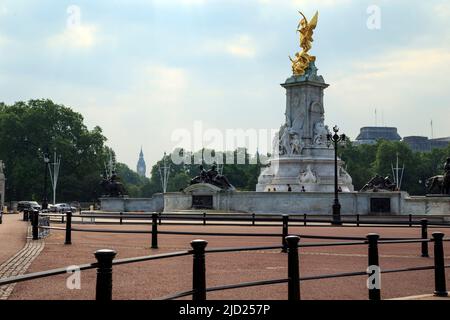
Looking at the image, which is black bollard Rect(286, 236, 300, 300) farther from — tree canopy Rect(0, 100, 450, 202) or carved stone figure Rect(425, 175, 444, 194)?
tree canopy Rect(0, 100, 450, 202)

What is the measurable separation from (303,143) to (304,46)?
11173 millimetres

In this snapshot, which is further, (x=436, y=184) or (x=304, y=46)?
(x=304, y=46)

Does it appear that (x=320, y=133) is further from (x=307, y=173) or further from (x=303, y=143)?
(x=307, y=173)

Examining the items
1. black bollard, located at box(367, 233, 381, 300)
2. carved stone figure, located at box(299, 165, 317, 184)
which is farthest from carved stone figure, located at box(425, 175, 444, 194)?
black bollard, located at box(367, 233, 381, 300)

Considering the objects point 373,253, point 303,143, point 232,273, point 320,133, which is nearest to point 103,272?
point 373,253

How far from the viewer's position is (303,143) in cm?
6394

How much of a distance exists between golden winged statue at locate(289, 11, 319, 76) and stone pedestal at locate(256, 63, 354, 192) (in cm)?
98

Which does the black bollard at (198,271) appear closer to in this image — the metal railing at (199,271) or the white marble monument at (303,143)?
the metal railing at (199,271)

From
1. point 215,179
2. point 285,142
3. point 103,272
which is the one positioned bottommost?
point 103,272

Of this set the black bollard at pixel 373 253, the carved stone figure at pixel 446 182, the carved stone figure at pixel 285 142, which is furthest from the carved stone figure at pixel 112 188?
the black bollard at pixel 373 253

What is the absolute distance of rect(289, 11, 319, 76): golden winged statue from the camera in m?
66.6

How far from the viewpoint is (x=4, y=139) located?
106 metres

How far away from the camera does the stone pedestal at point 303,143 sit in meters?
63.0

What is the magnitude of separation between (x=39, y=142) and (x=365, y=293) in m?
102
